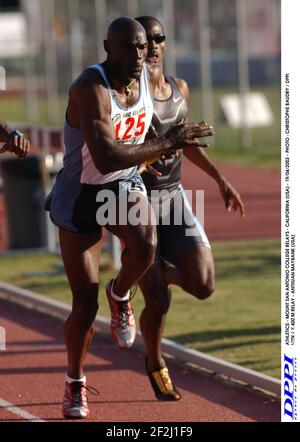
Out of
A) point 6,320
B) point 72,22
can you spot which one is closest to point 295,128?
point 6,320

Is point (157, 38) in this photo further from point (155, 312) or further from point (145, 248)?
point (155, 312)

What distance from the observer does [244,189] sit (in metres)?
20.5

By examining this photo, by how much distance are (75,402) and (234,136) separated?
75.2 feet

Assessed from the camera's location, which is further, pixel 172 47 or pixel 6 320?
pixel 172 47

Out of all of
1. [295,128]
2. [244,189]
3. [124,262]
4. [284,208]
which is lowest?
[244,189]

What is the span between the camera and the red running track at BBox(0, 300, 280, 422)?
7.73 metres

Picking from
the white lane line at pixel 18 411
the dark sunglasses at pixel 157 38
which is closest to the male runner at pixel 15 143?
the dark sunglasses at pixel 157 38

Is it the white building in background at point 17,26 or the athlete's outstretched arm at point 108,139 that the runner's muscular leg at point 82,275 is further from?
the white building in background at point 17,26

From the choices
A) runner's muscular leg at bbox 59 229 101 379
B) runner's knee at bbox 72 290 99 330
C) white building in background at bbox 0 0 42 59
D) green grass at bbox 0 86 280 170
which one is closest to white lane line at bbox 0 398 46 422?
runner's muscular leg at bbox 59 229 101 379

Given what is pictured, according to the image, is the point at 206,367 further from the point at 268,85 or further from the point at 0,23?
the point at 0,23

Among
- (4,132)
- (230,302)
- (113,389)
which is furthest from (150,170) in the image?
(230,302)

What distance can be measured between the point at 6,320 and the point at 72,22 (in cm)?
2227

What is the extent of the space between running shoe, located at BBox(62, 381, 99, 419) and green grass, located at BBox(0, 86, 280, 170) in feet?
52.6

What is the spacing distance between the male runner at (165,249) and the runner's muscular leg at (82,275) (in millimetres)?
743
